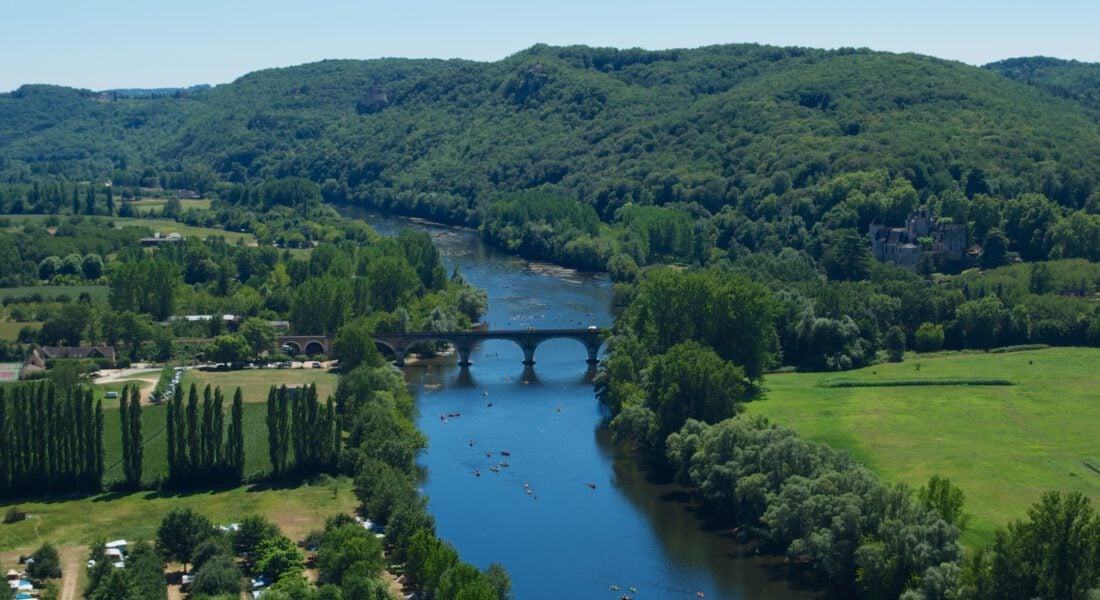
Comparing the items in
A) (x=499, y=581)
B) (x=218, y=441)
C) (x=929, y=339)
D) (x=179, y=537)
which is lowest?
(x=499, y=581)

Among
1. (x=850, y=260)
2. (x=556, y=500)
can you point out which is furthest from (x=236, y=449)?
(x=850, y=260)

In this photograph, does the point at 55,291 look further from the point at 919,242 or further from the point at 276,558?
the point at 276,558

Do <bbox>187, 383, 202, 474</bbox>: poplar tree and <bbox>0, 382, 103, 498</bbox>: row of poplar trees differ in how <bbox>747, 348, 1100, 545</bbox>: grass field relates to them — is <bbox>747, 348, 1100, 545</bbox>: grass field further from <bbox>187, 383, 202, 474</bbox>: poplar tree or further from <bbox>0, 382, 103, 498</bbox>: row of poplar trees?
<bbox>0, 382, 103, 498</bbox>: row of poplar trees

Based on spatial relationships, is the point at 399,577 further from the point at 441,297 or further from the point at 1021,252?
the point at 1021,252

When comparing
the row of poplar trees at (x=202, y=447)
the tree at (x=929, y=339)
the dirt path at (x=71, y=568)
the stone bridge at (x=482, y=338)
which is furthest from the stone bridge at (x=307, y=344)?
the dirt path at (x=71, y=568)

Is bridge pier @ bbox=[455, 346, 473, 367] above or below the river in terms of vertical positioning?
above

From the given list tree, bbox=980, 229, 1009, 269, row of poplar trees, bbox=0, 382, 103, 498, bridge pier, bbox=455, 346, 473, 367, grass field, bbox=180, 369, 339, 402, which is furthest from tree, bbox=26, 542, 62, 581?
tree, bbox=980, 229, 1009, 269

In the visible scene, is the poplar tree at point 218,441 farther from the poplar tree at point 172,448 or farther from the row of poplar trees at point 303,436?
the row of poplar trees at point 303,436
